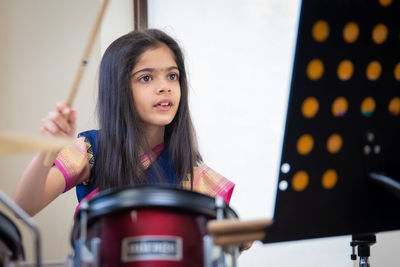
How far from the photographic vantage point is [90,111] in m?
2.19

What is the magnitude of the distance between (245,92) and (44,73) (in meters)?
0.84

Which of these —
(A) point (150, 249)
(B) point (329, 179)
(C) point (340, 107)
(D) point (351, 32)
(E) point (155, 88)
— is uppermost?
(E) point (155, 88)

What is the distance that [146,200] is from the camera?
0.85m

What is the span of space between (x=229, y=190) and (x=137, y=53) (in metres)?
0.53

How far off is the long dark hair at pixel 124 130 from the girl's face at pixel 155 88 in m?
0.02

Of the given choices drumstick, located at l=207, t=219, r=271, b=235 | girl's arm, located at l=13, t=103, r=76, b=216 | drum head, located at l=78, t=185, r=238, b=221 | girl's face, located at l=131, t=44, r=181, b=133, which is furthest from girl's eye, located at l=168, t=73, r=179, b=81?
drumstick, located at l=207, t=219, r=271, b=235

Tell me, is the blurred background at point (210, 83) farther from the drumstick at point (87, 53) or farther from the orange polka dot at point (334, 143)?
the orange polka dot at point (334, 143)

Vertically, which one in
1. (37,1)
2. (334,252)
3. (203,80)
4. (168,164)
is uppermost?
(37,1)

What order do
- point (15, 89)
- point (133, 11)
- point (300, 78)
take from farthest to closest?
point (133, 11) → point (15, 89) → point (300, 78)

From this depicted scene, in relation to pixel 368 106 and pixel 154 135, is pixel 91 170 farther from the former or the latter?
pixel 368 106

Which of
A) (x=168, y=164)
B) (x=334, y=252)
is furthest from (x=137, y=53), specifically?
(x=334, y=252)

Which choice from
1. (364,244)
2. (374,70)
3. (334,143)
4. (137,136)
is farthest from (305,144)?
(137,136)

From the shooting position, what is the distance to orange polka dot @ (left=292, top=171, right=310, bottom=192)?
2.69 ft

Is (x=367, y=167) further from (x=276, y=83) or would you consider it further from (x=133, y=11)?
(x=133, y=11)
